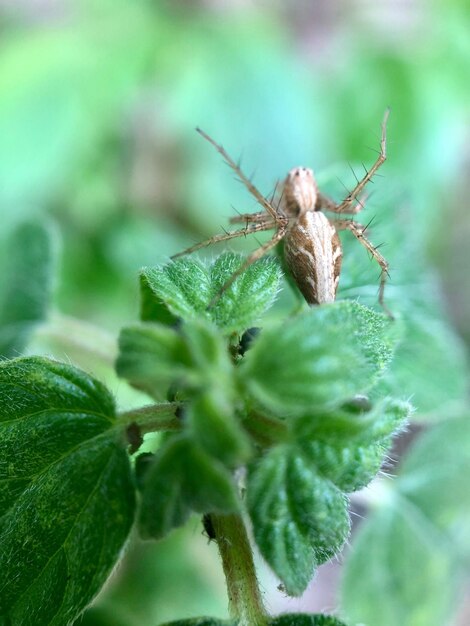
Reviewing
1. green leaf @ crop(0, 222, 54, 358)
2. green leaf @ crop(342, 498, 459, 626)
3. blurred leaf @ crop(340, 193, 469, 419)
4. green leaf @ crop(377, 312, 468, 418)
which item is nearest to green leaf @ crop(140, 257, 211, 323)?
Answer: blurred leaf @ crop(340, 193, 469, 419)

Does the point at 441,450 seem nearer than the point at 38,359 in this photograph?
No

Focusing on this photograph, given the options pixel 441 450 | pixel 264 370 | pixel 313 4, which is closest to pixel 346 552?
pixel 441 450

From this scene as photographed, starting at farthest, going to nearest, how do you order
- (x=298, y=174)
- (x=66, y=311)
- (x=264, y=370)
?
(x=66, y=311) < (x=298, y=174) < (x=264, y=370)

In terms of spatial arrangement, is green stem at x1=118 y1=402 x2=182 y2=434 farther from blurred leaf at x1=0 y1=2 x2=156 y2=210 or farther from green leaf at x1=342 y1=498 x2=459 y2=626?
blurred leaf at x1=0 y1=2 x2=156 y2=210

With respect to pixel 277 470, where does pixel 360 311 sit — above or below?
above

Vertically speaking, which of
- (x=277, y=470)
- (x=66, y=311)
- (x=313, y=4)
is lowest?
(x=277, y=470)

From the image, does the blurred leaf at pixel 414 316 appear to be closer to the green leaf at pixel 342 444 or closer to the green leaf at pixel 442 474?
the green leaf at pixel 442 474

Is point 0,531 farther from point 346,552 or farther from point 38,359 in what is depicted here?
point 346,552

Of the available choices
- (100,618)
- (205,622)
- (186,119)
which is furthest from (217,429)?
(186,119)
